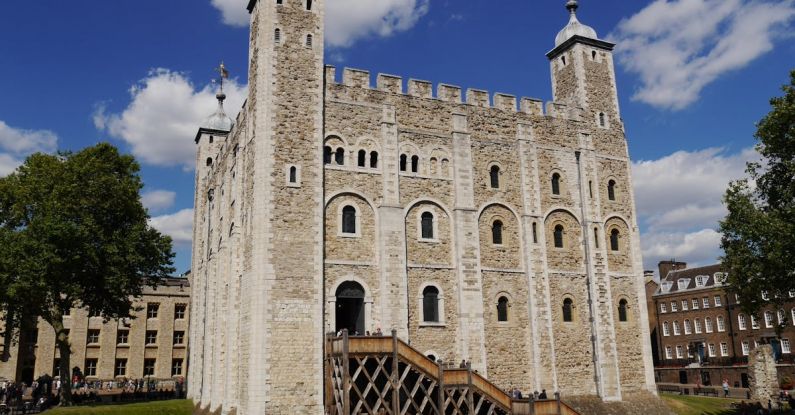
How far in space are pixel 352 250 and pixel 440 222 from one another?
14.6 ft

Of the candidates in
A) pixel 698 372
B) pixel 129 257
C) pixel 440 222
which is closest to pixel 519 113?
pixel 440 222

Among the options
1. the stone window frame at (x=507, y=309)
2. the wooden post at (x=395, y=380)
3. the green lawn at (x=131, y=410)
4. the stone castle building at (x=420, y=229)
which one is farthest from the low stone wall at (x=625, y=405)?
the green lawn at (x=131, y=410)

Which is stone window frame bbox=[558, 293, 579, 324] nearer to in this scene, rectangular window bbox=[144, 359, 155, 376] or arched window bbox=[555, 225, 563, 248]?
arched window bbox=[555, 225, 563, 248]

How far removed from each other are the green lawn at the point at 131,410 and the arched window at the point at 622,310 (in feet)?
74.9

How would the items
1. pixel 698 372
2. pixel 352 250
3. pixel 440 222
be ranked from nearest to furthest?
pixel 352 250 < pixel 440 222 < pixel 698 372

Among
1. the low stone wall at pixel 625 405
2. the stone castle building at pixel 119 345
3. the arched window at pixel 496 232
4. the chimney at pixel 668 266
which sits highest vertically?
the chimney at pixel 668 266

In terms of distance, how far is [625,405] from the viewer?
30438mm

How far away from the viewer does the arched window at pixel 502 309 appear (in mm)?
29547

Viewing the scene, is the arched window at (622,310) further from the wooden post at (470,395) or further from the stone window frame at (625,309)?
the wooden post at (470,395)

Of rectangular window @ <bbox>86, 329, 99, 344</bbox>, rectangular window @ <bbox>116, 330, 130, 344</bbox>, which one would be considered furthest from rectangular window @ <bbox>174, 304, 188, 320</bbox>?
rectangular window @ <bbox>86, 329, 99, 344</bbox>

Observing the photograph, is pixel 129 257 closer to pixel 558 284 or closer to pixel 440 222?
pixel 440 222

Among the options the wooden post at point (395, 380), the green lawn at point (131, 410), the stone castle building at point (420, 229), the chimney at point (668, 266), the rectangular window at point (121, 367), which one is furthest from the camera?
the chimney at point (668, 266)

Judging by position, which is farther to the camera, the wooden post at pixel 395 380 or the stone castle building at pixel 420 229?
the stone castle building at pixel 420 229

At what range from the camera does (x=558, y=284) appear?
31.1 meters
